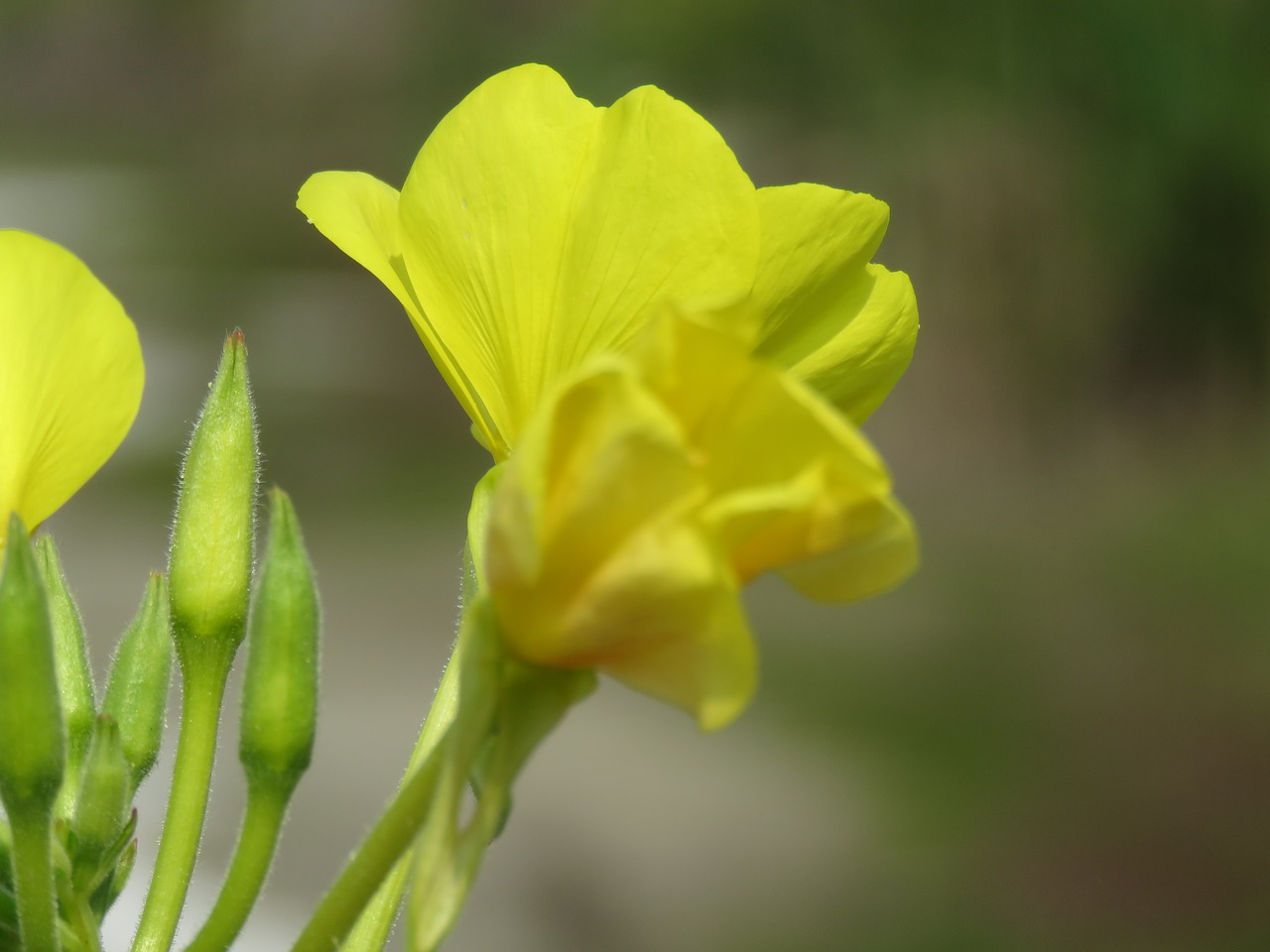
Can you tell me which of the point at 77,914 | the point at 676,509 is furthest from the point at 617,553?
the point at 77,914

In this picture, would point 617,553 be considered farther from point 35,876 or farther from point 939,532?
point 939,532

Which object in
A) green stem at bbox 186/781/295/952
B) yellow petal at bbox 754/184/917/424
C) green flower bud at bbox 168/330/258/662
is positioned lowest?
green stem at bbox 186/781/295/952

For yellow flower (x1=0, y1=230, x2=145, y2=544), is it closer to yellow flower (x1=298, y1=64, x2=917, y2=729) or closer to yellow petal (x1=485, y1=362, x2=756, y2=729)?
yellow flower (x1=298, y1=64, x2=917, y2=729)

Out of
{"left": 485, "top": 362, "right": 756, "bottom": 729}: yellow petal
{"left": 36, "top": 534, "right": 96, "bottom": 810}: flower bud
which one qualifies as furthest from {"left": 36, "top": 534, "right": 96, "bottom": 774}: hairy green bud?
{"left": 485, "top": 362, "right": 756, "bottom": 729}: yellow petal

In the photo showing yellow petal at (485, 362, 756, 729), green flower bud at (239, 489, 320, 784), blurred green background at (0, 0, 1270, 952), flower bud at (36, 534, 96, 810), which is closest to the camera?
yellow petal at (485, 362, 756, 729)

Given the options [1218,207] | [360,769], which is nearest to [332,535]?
[360,769]

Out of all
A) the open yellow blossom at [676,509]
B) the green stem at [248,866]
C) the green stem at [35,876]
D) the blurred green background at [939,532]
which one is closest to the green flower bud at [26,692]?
the green stem at [35,876]

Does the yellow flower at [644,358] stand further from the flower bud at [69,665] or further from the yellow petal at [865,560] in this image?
the flower bud at [69,665]
